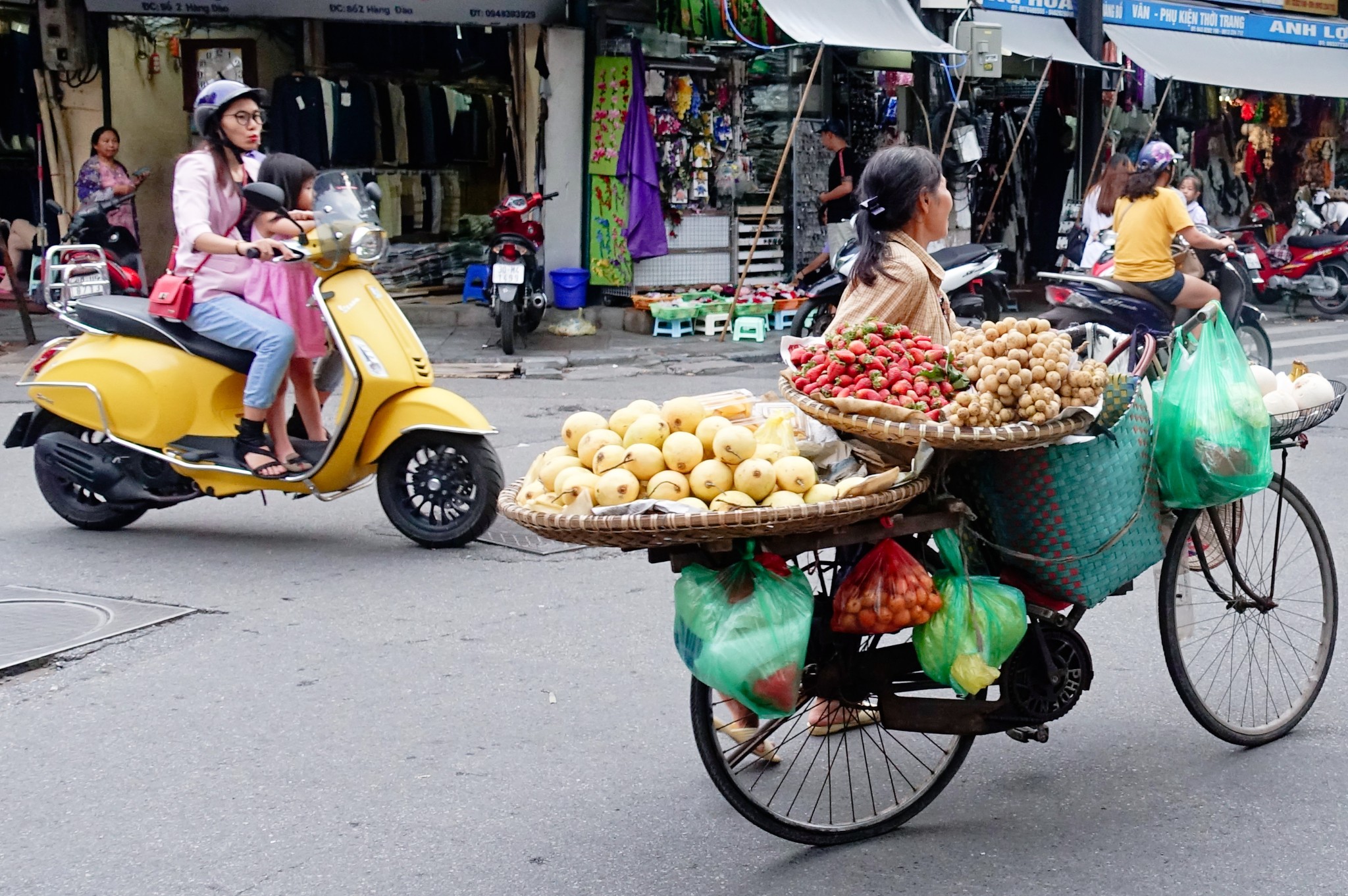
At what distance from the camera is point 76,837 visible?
143 inches

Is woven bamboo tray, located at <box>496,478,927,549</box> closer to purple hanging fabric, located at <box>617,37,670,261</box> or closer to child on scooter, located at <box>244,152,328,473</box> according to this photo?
child on scooter, located at <box>244,152,328,473</box>

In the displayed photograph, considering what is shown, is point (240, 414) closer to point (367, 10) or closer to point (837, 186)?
point (367, 10)

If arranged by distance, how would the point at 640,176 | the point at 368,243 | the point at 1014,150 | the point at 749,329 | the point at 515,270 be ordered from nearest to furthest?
the point at 368,243, the point at 515,270, the point at 640,176, the point at 749,329, the point at 1014,150

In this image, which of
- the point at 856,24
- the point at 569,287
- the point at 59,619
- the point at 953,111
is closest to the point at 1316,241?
the point at 953,111

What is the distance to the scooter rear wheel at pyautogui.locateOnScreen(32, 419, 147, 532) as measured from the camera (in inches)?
261

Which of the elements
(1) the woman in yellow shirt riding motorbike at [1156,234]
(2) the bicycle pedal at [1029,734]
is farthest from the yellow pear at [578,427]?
(1) the woman in yellow shirt riding motorbike at [1156,234]

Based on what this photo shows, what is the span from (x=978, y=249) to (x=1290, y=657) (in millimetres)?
7299

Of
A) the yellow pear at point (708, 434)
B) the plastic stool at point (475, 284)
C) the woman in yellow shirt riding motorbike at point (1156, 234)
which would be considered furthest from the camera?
the plastic stool at point (475, 284)

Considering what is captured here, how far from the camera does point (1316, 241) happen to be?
50.5 feet

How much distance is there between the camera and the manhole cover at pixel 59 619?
5000 mm

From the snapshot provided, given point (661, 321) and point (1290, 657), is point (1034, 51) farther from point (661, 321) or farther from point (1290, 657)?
point (1290, 657)

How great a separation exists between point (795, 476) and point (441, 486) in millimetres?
3316

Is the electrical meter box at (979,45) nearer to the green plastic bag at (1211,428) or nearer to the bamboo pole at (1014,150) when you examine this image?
the bamboo pole at (1014,150)

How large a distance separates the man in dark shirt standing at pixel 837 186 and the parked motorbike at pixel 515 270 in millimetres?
2681
